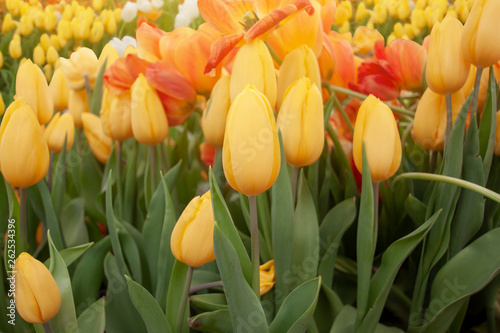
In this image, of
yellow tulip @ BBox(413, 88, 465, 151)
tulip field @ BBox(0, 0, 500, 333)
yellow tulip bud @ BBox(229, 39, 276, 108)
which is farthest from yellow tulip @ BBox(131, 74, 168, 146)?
yellow tulip @ BBox(413, 88, 465, 151)

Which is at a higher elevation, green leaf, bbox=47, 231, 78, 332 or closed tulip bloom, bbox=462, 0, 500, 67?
closed tulip bloom, bbox=462, 0, 500, 67

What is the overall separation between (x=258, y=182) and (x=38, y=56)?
17.6 inches

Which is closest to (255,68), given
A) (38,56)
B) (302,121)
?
(302,121)

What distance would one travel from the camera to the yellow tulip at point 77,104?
560 mm

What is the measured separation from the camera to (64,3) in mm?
631

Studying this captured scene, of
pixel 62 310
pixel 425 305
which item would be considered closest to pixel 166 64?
pixel 62 310

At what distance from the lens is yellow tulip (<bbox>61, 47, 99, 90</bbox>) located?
0.53m

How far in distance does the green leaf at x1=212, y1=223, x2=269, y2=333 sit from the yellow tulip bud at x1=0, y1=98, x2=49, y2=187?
154 mm

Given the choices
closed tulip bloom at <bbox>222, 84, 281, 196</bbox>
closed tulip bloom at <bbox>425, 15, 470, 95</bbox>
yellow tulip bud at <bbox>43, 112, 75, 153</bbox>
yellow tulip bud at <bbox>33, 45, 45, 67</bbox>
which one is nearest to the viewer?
closed tulip bloom at <bbox>222, 84, 281, 196</bbox>

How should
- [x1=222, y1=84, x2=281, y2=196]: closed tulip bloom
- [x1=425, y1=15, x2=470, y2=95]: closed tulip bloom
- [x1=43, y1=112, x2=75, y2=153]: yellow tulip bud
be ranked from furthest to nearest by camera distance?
[x1=43, y1=112, x2=75, y2=153]: yellow tulip bud, [x1=425, y1=15, x2=470, y2=95]: closed tulip bloom, [x1=222, y1=84, x2=281, y2=196]: closed tulip bloom

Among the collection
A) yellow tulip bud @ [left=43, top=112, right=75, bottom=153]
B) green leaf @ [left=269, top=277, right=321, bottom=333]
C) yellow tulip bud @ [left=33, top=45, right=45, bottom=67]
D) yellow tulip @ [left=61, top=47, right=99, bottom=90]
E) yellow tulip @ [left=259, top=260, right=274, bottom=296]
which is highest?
yellow tulip bud @ [left=33, top=45, right=45, bottom=67]

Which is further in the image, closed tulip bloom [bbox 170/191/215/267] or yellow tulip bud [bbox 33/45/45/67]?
yellow tulip bud [bbox 33/45/45/67]

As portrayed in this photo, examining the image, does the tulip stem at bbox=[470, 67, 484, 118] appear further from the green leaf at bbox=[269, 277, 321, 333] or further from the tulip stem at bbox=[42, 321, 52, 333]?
the tulip stem at bbox=[42, 321, 52, 333]

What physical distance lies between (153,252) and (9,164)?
0.16m
